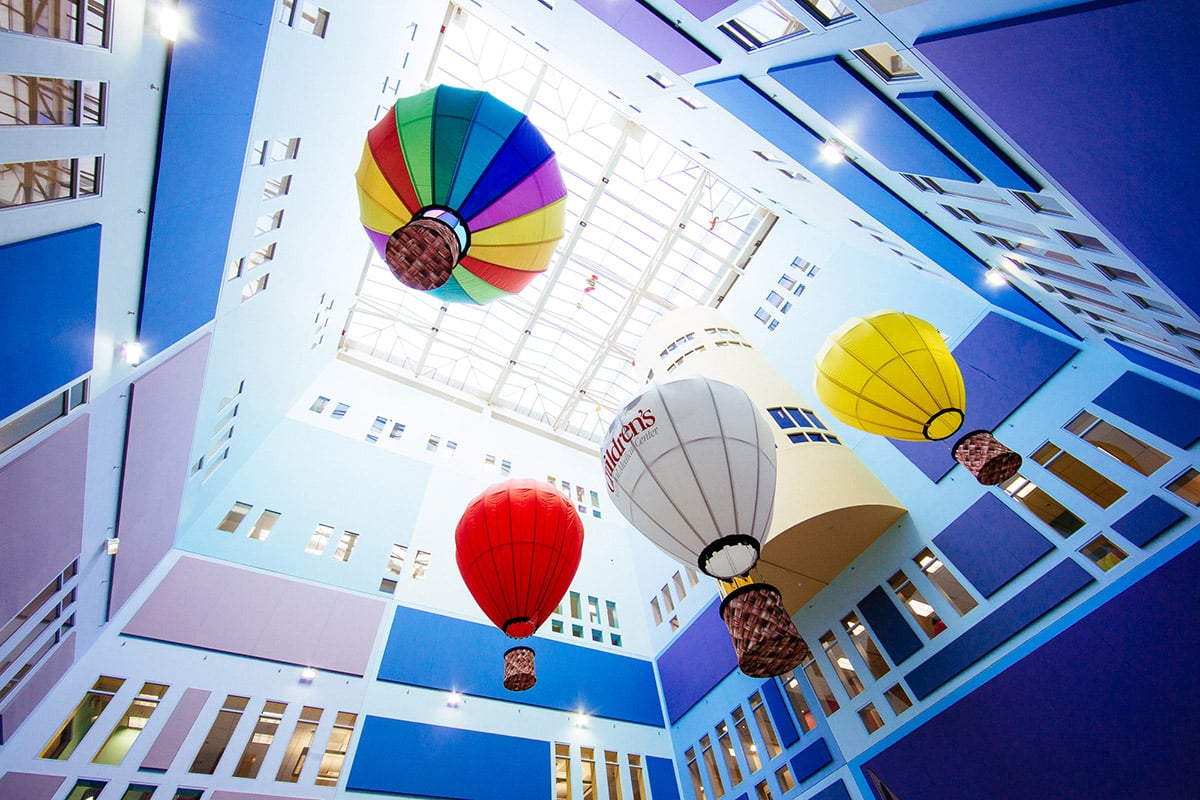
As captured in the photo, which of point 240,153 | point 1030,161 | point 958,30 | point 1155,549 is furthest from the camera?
point 240,153

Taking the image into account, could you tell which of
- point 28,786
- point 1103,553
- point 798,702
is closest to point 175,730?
A: point 28,786

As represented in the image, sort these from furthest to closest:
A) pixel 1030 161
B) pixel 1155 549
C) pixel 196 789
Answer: pixel 196 789 → pixel 1155 549 → pixel 1030 161

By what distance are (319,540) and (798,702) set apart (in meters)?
12.1

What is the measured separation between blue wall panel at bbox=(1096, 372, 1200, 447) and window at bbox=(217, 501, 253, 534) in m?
17.6

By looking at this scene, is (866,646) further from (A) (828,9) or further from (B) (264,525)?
(B) (264,525)

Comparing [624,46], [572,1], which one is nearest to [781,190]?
[624,46]

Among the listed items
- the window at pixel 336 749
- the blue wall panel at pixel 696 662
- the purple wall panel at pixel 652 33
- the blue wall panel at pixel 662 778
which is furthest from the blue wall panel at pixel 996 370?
the window at pixel 336 749

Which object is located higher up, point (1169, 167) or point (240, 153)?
point (1169, 167)

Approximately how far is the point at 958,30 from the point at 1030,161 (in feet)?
4.01

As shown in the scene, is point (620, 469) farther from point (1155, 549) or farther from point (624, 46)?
point (624, 46)

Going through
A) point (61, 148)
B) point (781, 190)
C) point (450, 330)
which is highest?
point (781, 190)

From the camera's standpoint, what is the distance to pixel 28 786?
734cm

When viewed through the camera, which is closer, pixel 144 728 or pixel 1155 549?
pixel 1155 549

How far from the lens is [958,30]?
12.7 feet
